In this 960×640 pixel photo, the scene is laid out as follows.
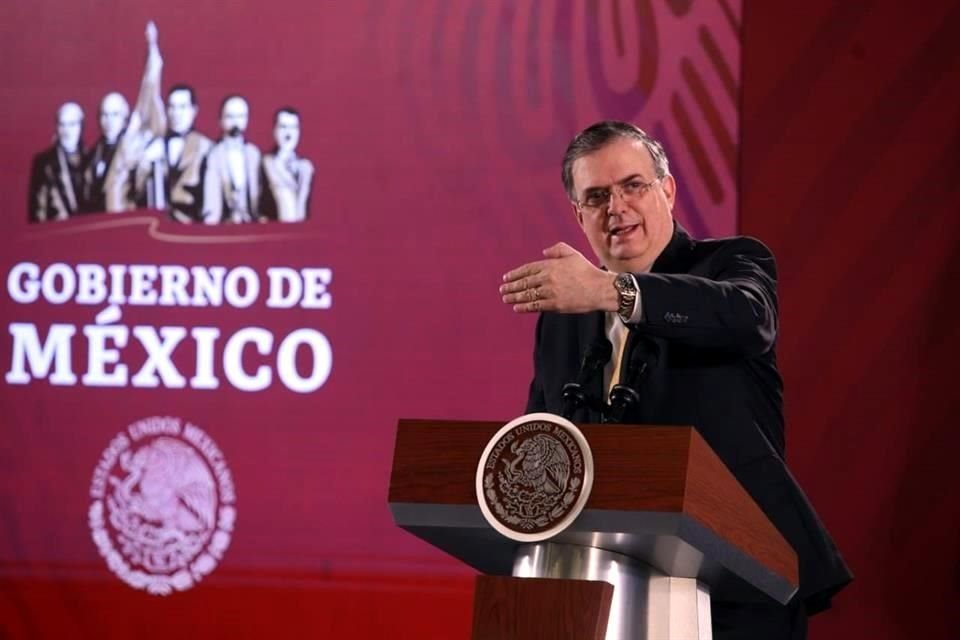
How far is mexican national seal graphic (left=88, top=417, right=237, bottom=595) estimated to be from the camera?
390cm

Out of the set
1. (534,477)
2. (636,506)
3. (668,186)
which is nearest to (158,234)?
(668,186)

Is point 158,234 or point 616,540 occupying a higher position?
point 158,234

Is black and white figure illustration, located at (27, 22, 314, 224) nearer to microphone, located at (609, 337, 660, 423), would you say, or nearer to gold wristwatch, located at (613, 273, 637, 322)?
microphone, located at (609, 337, 660, 423)

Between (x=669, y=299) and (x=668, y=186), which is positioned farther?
(x=668, y=186)

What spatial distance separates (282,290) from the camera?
3926mm

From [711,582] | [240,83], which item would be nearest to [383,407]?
[240,83]

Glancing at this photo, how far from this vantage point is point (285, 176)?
3953 millimetres

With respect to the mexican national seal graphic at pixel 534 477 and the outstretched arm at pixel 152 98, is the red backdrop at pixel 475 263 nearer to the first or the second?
the outstretched arm at pixel 152 98

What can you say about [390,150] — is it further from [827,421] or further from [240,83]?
[827,421]

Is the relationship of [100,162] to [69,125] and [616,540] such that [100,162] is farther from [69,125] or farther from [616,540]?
[616,540]

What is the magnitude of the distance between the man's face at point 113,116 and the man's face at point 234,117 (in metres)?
0.29

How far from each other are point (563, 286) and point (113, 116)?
2.63 metres

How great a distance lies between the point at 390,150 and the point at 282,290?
1.66ft

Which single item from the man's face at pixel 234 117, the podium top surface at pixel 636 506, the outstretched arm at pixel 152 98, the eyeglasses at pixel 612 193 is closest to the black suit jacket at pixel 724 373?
the eyeglasses at pixel 612 193
